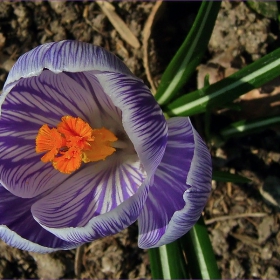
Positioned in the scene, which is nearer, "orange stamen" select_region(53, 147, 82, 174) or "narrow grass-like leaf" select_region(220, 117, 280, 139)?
"orange stamen" select_region(53, 147, 82, 174)

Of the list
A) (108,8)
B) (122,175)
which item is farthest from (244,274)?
(108,8)

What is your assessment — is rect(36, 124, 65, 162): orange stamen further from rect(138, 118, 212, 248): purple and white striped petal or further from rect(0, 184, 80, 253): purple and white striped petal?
rect(138, 118, 212, 248): purple and white striped petal

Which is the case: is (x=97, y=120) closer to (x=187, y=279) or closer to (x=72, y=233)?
(x=72, y=233)

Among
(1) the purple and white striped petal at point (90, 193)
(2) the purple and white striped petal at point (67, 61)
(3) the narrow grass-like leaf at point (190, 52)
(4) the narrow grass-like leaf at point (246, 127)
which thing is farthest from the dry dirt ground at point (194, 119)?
(2) the purple and white striped petal at point (67, 61)

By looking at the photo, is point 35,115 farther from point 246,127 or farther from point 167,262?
point 246,127

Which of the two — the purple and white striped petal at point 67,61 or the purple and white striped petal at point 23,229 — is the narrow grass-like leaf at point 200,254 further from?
the purple and white striped petal at point 67,61

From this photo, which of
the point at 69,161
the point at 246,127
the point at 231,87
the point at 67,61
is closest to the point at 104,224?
the point at 69,161

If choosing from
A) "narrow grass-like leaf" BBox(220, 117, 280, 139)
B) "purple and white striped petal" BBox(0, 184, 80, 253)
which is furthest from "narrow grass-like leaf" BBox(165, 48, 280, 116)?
"purple and white striped petal" BBox(0, 184, 80, 253)
